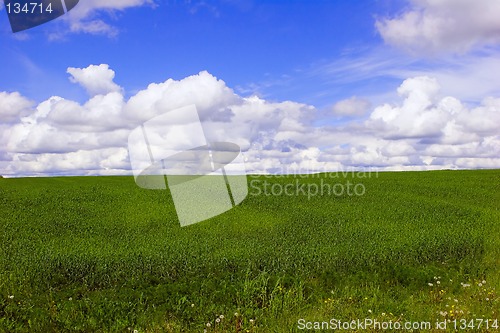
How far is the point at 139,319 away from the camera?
373 inches

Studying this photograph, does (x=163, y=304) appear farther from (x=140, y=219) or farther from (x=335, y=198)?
(x=335, y=198)

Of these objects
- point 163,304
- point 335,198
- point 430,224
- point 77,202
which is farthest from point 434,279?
point 77,202

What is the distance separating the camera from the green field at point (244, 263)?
963 cm

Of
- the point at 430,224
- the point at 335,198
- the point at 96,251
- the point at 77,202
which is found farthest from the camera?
the point at 335,198

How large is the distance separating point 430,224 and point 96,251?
14103mm

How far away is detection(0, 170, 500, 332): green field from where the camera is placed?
9.63 meters

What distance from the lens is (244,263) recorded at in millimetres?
14000

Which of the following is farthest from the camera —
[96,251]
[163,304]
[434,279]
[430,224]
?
[430,224]

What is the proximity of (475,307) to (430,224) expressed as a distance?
37.1 feet

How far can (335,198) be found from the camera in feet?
92.6

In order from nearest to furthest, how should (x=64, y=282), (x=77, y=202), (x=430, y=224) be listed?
(x=64, y=282), (x=430, y=224), (x=77, y=202)

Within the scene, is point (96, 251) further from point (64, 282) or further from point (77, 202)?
→ point (77, 202)

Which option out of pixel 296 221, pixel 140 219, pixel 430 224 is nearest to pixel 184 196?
pixel 140 219

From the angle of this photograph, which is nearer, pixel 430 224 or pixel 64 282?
pixel 64 282
